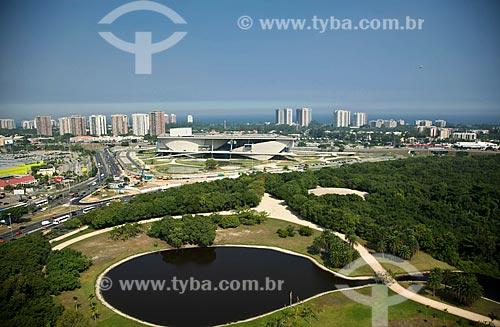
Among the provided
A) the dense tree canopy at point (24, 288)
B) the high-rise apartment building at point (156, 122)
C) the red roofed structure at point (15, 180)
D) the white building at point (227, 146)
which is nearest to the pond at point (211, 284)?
the dense tree canopy at point (24, 288)

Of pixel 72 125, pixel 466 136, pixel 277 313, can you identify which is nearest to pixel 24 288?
pixel 277 313

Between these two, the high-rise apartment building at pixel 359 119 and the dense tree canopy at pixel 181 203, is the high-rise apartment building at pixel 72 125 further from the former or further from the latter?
the high-rise apartment building at pixel 359 119

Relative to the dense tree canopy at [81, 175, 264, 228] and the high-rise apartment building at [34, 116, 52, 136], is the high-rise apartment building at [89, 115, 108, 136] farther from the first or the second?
the dense tree canopy at [81, 175, 264, 228]

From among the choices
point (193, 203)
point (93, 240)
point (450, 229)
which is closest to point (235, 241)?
point (193, 203)

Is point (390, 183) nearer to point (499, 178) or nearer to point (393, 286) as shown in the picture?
point (499, 178)

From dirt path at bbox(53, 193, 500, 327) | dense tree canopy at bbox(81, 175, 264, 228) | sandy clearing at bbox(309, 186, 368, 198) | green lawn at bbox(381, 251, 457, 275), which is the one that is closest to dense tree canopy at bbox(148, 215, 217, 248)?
dense tree canopy at bbox(81, 175, 264, 228)

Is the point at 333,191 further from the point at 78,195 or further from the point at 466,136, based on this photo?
the point at 466,136
